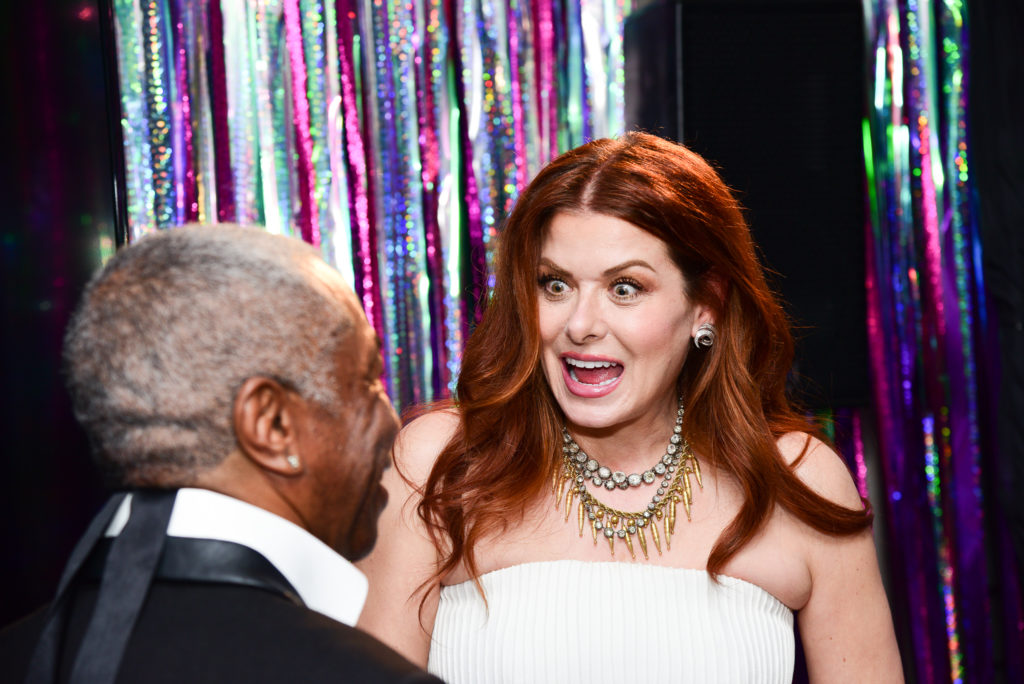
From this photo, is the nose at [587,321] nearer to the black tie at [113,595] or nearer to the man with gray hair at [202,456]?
the man with gray hair at [202,456]

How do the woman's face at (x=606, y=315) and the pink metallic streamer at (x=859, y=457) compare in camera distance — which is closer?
the woman's face at (x=606, y=315)

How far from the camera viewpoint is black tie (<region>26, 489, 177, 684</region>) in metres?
0.85

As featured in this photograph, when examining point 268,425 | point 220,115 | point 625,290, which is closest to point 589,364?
point 625,290

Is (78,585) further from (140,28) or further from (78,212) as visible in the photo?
(140,28)

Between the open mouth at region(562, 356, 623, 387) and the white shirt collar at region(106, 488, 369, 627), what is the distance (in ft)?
2.82

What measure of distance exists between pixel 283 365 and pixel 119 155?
1635mm

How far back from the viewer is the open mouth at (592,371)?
1.80 meters

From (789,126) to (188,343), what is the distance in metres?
1.98

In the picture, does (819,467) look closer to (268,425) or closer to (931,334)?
(931,334)

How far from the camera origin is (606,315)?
69.8 inches

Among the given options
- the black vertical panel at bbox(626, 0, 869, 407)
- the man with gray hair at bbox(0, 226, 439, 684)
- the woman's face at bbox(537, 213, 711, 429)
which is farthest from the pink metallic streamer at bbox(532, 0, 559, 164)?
the man with gray hair at bbox(0, 226, 439, 684)

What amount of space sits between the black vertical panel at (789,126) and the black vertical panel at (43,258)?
134 centimetres

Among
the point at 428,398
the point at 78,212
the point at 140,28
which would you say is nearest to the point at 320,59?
the point at 140,28

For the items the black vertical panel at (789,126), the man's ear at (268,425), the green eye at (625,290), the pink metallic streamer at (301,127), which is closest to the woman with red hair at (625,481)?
the green eye at (625,290)
